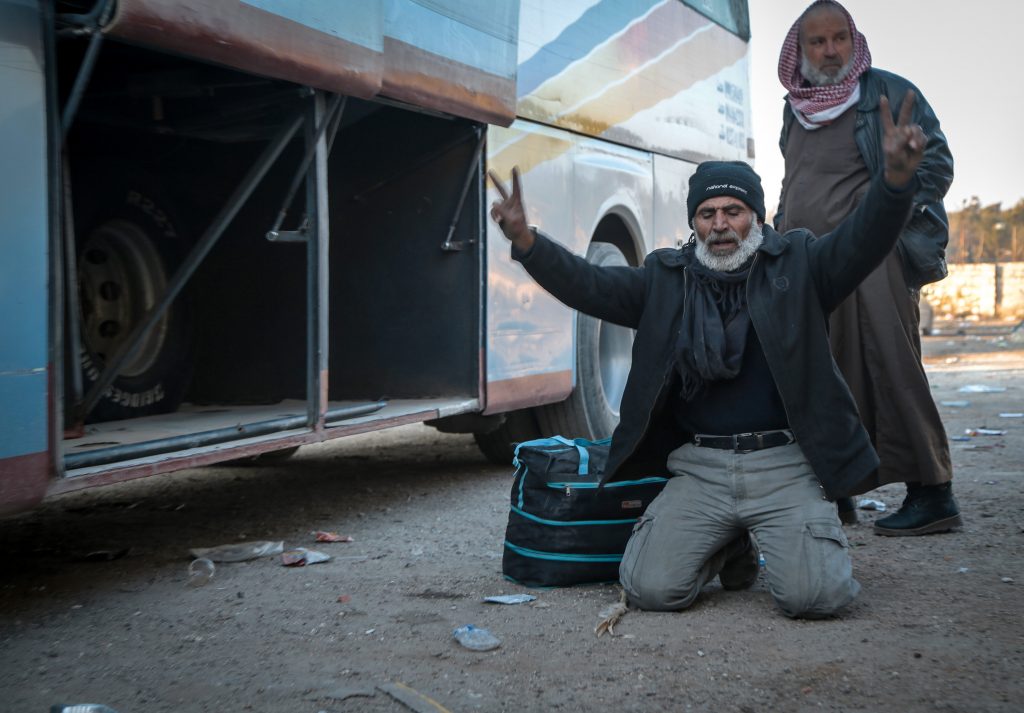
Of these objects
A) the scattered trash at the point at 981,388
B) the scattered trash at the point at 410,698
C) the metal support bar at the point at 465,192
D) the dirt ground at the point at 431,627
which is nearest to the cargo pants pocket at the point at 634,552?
the dirt ground at the point at 431,627

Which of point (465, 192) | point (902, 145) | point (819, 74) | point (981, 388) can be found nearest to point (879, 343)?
point (819, 74)

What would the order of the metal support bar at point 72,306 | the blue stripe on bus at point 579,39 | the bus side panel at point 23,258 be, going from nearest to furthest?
the bus side panel at point 23,258 → the metal support bar at point 72,306 → the blue stripe on bus at point 579,39

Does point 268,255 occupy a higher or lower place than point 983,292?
lower

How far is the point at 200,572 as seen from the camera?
397cm

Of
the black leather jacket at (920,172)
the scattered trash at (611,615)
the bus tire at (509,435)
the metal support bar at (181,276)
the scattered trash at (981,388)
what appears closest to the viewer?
the scattered trash at (611,615)

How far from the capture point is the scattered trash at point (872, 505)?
16.8ft

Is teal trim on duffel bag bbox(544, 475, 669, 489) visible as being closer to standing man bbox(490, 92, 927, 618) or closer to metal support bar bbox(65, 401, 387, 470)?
standing man bbox(490, 92, 927, 618)

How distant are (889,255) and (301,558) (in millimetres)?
2568

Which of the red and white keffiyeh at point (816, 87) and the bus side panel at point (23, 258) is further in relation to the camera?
the red and white keffiyeh at point (816, 87)

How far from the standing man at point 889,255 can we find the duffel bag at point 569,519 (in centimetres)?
113

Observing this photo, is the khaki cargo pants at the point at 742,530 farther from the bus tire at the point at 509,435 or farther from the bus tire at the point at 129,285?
the bus tire at the point at 509,435

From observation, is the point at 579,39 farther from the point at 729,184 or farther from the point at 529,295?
the point at 729,184

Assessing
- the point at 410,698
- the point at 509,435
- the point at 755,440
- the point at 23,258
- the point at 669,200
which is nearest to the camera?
the point at 410,698

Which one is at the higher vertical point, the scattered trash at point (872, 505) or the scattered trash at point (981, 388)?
the scattered trash at point (981, 388)
